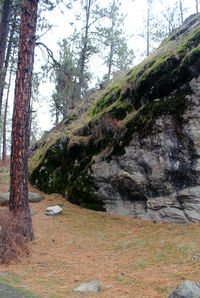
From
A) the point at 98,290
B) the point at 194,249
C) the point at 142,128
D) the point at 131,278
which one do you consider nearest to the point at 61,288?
the point at 98,290

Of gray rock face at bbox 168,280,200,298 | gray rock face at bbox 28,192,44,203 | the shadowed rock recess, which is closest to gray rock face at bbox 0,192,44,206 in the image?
gray rock face at bbox 28,192,44,203

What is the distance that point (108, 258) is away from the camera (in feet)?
17.4

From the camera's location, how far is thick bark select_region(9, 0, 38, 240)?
627 centimetres

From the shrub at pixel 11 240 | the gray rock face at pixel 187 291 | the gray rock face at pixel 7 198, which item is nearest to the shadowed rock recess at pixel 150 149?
the gray rock face at pixel 7 198

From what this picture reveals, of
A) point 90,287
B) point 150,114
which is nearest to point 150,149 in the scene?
point 150,114

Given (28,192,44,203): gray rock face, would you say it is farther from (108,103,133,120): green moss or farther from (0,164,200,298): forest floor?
(108,103,133,120): green moss

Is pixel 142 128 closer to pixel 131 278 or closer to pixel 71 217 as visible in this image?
pixel 71 217

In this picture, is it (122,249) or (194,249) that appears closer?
(194,249)

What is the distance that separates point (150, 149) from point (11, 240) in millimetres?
5018

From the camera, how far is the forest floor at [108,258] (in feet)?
12.5

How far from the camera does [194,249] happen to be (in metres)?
5.00

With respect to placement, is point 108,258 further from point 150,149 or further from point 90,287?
point 150,149

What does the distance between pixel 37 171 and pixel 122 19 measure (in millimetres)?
18777

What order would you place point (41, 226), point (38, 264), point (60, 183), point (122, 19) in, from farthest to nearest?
point (122, 19)
point (60, 183)
point (41, 226)
point (38, 264)
